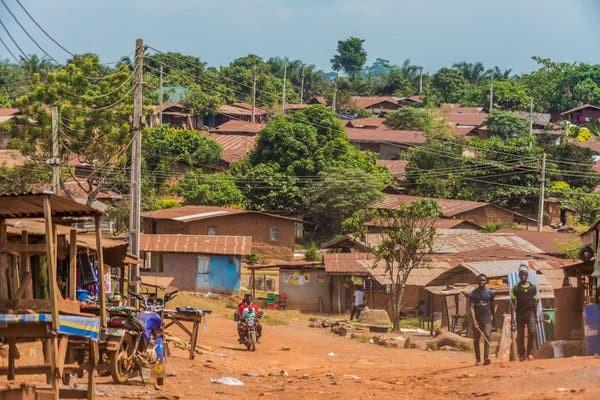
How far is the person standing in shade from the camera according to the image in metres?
20.1

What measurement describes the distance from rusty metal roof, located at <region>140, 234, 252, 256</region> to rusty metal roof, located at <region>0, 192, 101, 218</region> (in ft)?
112

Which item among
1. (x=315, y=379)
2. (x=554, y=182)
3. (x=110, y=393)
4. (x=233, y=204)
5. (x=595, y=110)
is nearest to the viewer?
(x=110, y=393)

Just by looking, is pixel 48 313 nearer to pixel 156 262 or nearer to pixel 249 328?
pixel 249 328

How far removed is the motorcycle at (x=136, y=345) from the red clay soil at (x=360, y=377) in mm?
229

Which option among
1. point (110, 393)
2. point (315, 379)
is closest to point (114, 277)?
point (315, 379)

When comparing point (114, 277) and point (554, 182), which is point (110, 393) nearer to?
point (114, 277)

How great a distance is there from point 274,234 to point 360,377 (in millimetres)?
34552

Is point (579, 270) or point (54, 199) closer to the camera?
point (54, 199)

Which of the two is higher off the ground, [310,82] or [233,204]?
[310,82]

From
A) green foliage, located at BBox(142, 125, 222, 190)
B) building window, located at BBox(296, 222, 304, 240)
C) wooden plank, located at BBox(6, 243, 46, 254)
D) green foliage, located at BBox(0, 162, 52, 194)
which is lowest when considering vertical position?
wooden plank, located at BBox(6, 243, 46, 254)

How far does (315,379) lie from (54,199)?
797 cm

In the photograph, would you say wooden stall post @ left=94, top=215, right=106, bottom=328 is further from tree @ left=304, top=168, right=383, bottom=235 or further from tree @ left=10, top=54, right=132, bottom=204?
tree @ left=304, top=168, right=383, bottom=235

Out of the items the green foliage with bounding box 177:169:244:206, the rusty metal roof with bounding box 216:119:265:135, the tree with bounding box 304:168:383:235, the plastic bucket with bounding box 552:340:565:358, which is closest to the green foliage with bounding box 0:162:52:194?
the green foliage with bounding box 177:169:244:206

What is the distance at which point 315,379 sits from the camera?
19.3m
